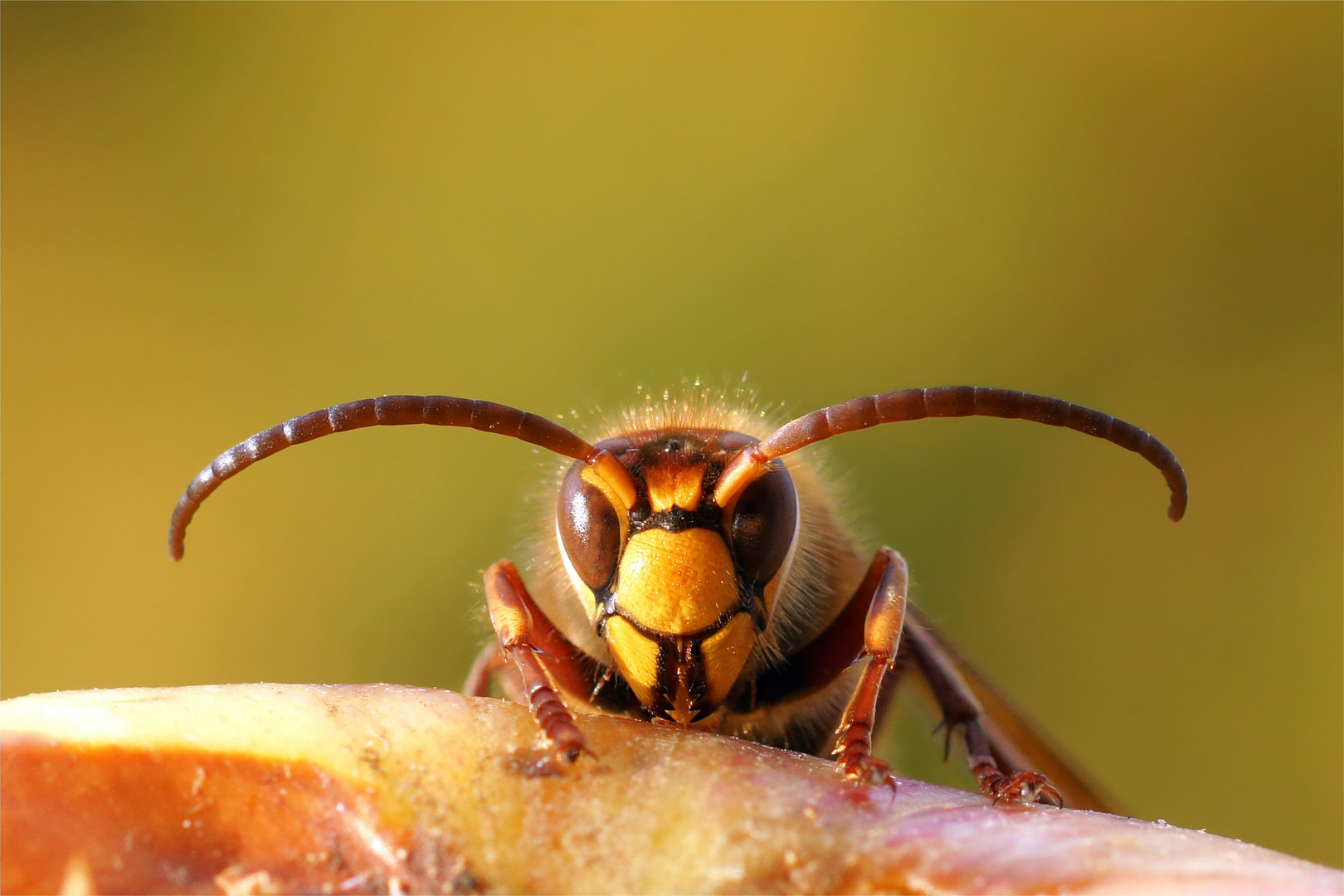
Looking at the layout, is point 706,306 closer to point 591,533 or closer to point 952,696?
point 952,696

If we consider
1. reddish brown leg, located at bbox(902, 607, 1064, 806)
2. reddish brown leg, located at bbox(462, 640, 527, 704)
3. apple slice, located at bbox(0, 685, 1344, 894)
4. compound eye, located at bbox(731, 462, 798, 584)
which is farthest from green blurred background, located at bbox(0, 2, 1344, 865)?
apple slice, located at bbox(0, 685, 1344, 894)

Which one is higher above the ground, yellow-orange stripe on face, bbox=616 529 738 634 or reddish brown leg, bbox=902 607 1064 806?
yellow-orange stripe on face, bbox=616 529 738 634

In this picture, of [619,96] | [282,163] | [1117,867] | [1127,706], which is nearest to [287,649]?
[282,163]

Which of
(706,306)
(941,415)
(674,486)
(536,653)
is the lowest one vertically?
(536,653)

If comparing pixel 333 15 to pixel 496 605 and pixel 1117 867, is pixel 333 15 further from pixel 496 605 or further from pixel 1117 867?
pixel 1117 867

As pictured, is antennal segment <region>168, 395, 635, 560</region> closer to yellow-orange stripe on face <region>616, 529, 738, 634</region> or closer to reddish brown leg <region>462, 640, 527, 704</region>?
yellow-orange stripe on face <region>616, 529, 738, 634</region>

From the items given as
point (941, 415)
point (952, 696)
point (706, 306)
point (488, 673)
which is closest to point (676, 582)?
point (941, 415)
